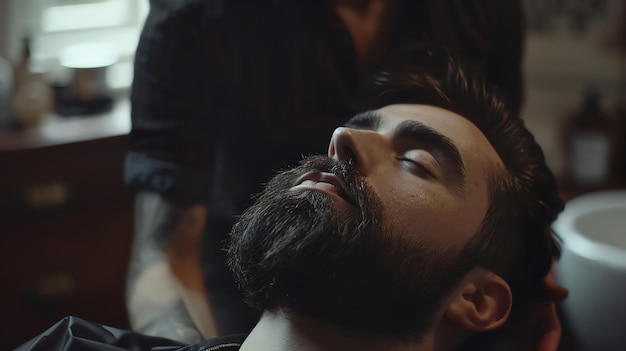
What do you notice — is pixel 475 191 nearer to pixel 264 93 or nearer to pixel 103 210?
pixel 264 93

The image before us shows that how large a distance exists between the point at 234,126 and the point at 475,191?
405 mm

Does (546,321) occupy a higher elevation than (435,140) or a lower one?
lower

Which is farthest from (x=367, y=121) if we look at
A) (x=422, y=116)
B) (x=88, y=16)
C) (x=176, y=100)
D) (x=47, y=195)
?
(x=88, y=16)

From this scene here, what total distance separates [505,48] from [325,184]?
1.69 feet

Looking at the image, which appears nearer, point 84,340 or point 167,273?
point 84,340

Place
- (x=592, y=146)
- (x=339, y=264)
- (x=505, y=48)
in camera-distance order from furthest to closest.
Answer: (x=592, y=146)
(x=505, y=48)
(x=339, y=264)

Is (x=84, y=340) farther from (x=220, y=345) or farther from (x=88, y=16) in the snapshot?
(x=88, y=16)

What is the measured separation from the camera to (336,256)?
0.67 m

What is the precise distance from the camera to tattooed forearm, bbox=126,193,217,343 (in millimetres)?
931

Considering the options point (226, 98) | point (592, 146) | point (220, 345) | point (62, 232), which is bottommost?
point (62, 232)

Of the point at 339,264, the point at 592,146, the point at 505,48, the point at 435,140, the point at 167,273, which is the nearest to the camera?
the point at 339,264

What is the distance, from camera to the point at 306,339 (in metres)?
0.70

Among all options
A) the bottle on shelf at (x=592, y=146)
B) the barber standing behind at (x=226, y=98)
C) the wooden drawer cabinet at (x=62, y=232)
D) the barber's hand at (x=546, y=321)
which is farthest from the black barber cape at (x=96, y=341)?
the bottle on shelf at (x=592, y=146)

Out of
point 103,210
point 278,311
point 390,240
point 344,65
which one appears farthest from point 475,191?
point 103,210
